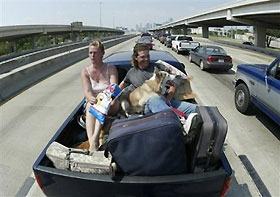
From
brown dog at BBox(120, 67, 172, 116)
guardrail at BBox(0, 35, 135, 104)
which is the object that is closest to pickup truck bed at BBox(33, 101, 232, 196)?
brown dog at BBox(120, 67, 172, 116)

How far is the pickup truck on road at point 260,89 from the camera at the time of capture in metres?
5.02

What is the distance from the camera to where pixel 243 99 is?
6.62 m

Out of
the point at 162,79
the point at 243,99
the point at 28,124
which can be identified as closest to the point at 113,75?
the point at 162,79

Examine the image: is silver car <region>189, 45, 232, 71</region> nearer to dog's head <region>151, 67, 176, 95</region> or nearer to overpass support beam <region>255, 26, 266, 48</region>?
dog's head <region>151, 67, 176, 95</region>

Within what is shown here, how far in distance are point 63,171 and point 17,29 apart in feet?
164

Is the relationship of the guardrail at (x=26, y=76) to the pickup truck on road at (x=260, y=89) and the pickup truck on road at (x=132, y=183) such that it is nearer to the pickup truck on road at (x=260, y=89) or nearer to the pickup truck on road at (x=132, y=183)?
the pickup truck on road at (x=132, y=183)

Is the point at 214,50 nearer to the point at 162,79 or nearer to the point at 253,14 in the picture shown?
the point at 162,79

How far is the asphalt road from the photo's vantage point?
147 inches

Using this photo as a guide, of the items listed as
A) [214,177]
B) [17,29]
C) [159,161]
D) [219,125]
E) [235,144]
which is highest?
[17,29]

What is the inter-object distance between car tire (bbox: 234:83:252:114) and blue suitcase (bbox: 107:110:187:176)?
4.76m

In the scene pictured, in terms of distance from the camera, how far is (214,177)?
2.20 metres

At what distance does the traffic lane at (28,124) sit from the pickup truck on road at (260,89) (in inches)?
174

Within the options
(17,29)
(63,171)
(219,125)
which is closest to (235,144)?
(219,125)

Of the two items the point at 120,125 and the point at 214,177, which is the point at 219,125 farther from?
the point at 120,125
